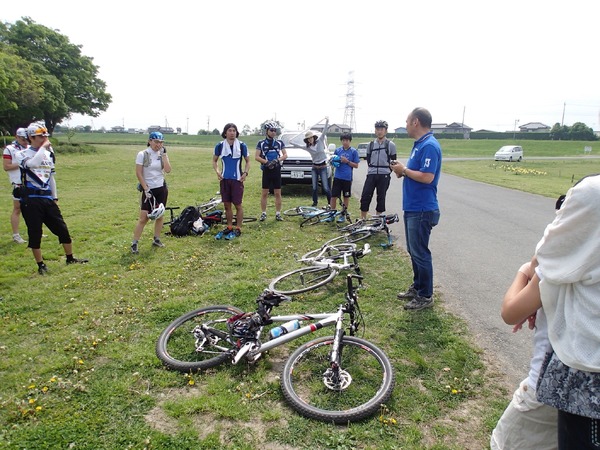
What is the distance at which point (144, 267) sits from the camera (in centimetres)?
661

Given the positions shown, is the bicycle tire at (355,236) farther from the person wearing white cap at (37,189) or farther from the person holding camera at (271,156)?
the person wearing white cap at (37,189)

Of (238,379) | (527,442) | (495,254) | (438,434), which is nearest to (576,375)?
(527,442)

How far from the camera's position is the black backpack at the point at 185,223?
339 inches

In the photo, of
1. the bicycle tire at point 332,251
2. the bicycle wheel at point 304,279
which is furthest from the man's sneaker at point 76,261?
the bicycle tire at point 332,251

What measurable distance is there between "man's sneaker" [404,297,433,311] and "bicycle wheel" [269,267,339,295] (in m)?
1.14

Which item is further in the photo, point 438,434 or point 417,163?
point 417,163

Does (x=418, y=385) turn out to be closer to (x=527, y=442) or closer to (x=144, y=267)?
(x=527, y=442)

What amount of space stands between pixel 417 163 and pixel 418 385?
99.4 inches

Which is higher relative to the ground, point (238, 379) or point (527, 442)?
point (527, 442)

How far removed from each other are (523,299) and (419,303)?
341 cm

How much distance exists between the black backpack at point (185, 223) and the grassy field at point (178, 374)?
4.49ft

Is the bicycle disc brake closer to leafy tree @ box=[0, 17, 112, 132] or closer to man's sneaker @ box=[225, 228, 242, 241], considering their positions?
man's sneaker @ box=[225, 228, 242, 241]

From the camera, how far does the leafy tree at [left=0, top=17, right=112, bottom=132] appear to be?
4325cm

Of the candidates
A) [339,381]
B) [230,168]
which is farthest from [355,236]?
[339,381]
